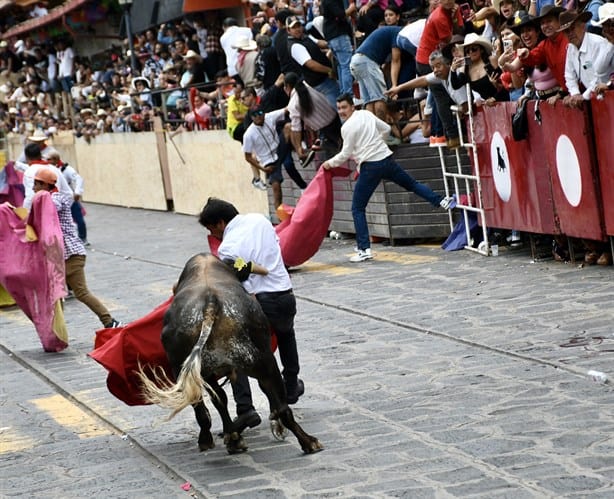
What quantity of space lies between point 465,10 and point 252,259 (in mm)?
8908

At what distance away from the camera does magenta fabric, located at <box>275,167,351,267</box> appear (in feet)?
51.9

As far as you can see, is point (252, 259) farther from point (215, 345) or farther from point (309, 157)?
point (309, 157)

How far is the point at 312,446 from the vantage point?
7.91 meters

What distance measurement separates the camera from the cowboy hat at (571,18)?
41.7ft

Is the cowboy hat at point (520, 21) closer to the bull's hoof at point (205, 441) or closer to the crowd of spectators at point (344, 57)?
the crowd of spectators at point (344, 57)

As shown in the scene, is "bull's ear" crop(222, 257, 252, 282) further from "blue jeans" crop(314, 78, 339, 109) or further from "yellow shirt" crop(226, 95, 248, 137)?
"yellow shirt" crop(226, 95, 248, 137)

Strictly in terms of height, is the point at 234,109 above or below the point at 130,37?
below

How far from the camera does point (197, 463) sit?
26.5 ft

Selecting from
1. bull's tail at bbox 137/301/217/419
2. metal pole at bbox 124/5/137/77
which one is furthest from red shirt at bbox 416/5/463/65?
metal pole at bbox 124/5/137/77

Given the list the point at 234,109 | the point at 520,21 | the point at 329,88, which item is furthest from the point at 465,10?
the point at 234,109

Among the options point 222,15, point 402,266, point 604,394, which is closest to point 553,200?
point 402,266

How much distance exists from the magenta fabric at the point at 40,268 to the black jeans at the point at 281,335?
4.57m

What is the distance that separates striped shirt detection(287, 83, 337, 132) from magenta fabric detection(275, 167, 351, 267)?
8.09 feet

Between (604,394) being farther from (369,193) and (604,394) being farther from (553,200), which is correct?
(369,193)
